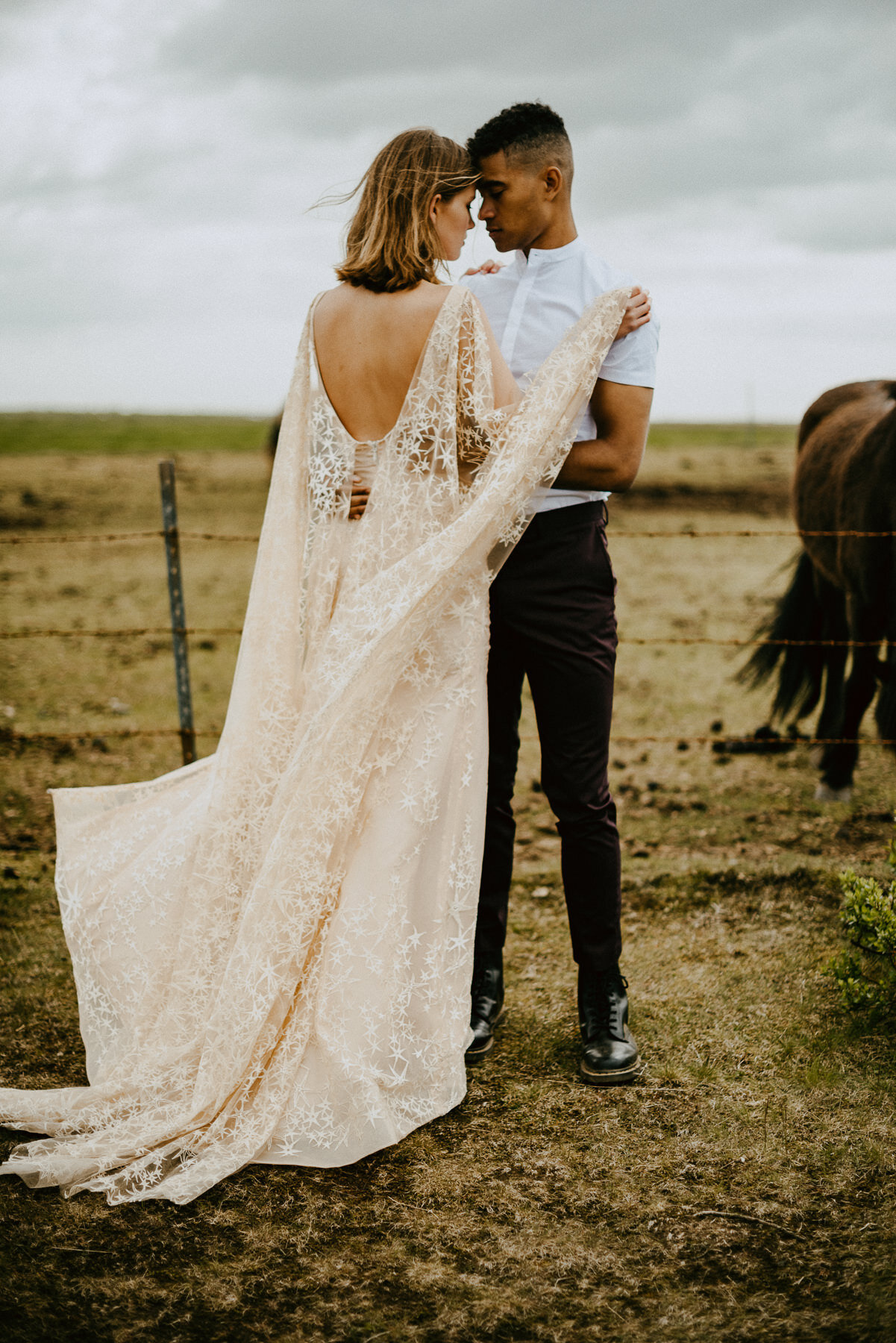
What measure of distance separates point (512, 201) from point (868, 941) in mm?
2142

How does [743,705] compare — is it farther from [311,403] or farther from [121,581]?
[121,581]

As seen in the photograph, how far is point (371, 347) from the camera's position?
7.45ft

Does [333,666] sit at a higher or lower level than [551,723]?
higher

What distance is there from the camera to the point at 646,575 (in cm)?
1200

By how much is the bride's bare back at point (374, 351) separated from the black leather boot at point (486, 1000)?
1443 mm

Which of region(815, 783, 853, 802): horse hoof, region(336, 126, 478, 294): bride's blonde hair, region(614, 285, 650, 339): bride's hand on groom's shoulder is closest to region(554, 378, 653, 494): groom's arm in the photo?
region(614, 285, 650, 339): bride's hand on groom's shoulder

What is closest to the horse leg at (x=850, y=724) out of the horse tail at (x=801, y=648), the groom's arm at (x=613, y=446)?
the horse tail at (x=801, y=648)

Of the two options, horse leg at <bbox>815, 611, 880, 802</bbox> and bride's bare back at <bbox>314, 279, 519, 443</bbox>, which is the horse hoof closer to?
horse leg at <bbox>815, 611, 880, 802</bbox>

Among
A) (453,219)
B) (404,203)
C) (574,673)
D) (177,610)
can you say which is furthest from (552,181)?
(177,610)

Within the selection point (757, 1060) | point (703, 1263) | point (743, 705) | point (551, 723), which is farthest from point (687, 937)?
point (743, 705)

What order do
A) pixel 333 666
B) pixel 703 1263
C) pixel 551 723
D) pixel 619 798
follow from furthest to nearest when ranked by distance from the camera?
1. pixel 619 798
2. pixel 551 723
3. pixel 333 666
4. pixel 703 1263

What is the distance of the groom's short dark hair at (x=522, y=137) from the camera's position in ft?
7.66

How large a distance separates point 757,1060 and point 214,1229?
142 centimetres

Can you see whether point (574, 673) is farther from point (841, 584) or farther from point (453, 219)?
point (841, 584)
